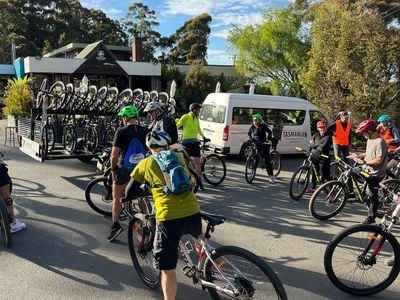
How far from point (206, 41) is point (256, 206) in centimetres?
5291

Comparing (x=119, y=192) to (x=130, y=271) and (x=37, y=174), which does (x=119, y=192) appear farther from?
(x=37, y=174)

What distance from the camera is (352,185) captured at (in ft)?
22.0

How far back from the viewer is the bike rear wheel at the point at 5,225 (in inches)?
186

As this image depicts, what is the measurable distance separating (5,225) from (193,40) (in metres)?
55.1

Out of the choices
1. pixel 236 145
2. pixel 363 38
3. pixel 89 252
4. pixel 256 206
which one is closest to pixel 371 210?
pixel 256 206

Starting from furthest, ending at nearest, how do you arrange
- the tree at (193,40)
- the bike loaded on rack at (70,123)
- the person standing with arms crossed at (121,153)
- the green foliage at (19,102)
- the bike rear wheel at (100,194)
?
the tree at (193,40), the green foliage at (19,102), the bike loaded on rack at (70,123), the bike rear wheel at (100,194), the person standing with arms crossed at (121,153)

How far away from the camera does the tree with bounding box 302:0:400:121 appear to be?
47.9 feet

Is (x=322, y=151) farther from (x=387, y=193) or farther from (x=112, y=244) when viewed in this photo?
(x=112, y=244)

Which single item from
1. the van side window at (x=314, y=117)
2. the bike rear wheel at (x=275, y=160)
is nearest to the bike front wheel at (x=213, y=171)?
the bike rear wheel at (x=275, y=160)

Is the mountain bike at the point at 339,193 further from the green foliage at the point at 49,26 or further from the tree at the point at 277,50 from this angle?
the green foliage at the point at 49,26

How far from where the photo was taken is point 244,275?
3080 mm

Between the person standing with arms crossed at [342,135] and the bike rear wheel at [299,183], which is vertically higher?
the person standing with arms crossed at [342,135]

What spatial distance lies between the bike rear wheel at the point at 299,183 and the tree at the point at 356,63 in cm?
867

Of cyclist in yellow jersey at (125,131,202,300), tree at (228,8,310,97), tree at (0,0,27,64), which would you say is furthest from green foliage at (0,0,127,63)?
cyclist in yellow jersey at (125,131,202,300)
